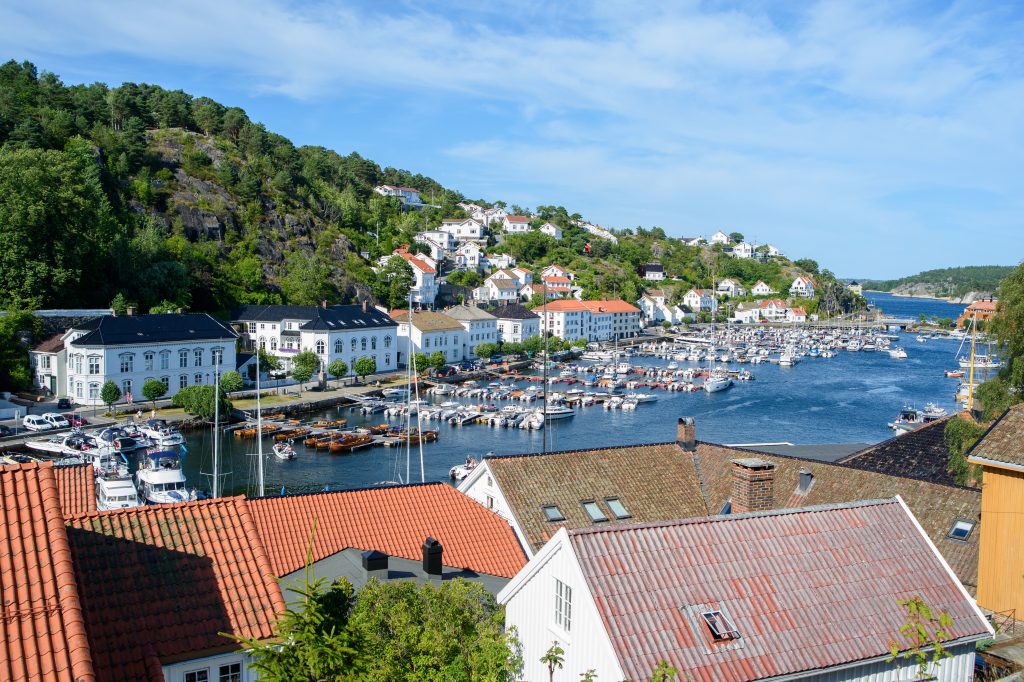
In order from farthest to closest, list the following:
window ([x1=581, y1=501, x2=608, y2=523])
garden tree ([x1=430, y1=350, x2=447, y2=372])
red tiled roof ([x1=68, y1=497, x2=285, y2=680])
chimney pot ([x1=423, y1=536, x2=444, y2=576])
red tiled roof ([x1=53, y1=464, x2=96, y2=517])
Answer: garden tree ([x1=430, y1=350, x2=447, y2=372]), window ([x1=581, y1=501, x2=608, y2=523]), red tiled roof ([x1=53, y1=464, x2=96, y2=517]), chimney pot ([x1=423, y1=536, x2=444, y2=576]), red tiled roof ([x1=68, y1=497, x2=285, y2=680])

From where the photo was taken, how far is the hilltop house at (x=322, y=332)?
5728 cm

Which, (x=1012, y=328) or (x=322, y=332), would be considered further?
(x=322, y=332)

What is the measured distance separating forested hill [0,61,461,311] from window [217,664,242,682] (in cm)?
5174

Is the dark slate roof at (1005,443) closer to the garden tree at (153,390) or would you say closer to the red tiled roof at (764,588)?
the red tiled roof at (764,588)

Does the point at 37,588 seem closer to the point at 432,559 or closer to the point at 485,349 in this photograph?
the point at 432,559

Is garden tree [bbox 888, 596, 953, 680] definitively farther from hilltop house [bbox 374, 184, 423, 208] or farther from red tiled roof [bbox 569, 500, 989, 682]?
hilltop house [bbox 374, 184, 423, 208]

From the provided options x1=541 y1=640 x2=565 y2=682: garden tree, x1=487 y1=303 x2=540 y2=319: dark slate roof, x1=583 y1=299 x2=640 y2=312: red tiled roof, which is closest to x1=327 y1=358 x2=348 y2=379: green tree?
x1=487 y1=303 x2=540 y2=319: dark slate roof

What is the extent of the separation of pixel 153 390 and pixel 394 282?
42.3m

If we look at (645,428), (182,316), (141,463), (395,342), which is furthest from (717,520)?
(395,342)

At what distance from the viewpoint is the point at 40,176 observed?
172 feet

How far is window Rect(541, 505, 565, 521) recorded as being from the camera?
14969 mm

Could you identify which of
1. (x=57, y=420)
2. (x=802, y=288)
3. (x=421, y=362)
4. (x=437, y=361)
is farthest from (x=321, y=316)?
(x=802, y=288)

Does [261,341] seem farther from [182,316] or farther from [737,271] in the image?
[737,271]

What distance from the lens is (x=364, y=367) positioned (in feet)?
188
